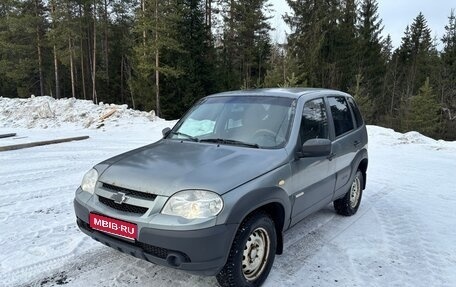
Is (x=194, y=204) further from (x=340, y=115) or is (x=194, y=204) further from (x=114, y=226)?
(x=340, y=115)

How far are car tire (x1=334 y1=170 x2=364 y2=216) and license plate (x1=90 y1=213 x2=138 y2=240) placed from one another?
3279 mm

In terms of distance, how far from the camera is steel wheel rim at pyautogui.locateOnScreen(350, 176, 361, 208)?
5.25m

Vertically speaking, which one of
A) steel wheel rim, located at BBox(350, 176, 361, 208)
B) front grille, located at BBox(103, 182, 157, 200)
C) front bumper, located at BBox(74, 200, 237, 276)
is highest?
front grille, located at BBox(103, 182, 157, 200)

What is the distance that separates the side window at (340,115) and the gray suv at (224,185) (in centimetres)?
7

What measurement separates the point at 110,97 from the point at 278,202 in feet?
129

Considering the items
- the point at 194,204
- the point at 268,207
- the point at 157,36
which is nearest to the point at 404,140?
the point at 268,207

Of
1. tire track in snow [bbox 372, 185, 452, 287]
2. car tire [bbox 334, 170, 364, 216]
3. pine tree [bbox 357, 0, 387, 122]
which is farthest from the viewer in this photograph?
pine tree [bbox 357, 0, 387, 122]

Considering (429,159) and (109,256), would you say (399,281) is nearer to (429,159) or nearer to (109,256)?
(109,256)

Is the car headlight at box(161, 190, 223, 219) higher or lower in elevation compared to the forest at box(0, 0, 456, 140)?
lower

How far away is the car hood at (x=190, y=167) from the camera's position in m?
2.84

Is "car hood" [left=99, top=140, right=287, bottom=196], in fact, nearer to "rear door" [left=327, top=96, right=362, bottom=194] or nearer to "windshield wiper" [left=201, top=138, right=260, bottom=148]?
"windshield wiper" [left=201, top=138, right=260, bottom=148]

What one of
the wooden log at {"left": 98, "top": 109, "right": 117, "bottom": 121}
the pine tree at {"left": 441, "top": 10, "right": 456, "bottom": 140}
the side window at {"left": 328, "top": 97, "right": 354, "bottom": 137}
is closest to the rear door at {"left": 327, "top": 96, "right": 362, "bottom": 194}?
the side window at {"left": 328, "top": 97, "right": 354, "bottom": 137}

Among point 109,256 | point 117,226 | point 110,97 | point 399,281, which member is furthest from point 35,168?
point 110,97

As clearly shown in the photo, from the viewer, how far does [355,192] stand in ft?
17.6
